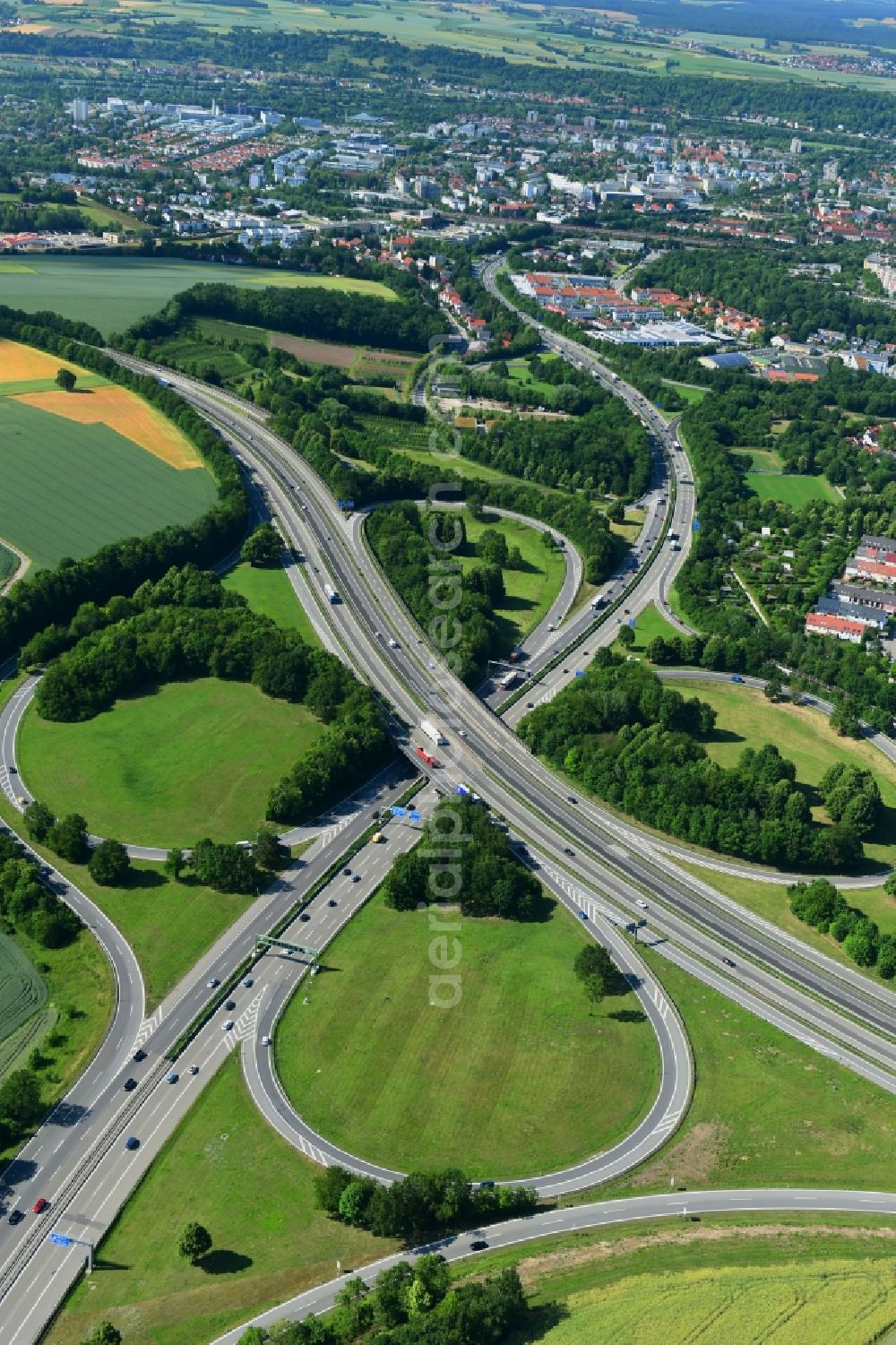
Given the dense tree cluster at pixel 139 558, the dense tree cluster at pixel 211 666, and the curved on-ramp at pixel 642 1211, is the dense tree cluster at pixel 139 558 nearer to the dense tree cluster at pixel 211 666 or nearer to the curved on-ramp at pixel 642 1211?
the dense tree cluster at pixel 211 666

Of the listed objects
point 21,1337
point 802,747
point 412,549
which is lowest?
point 21,1337

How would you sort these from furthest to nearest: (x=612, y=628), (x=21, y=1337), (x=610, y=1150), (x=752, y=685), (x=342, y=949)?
(x=612, y=628) < (x=752, y=685) < (x=342, y=949) < (x=610, y=1150) < (x=21, y=1337)

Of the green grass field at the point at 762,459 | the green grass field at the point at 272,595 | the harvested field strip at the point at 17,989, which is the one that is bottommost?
the harvested field strip at the point at 17,989

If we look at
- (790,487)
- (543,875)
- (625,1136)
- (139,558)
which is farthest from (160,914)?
(790,487)

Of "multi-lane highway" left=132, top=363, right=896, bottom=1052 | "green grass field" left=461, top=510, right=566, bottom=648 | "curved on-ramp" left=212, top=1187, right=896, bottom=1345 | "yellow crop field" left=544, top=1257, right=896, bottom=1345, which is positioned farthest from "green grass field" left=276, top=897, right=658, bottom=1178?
"green grass field" left=461, top=510, right=566, bottom=648

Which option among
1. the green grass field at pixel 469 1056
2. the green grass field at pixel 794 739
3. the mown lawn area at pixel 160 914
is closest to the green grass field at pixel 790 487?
the green grass field at pixel 794 739

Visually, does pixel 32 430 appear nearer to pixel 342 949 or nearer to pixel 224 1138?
pixel 342 949

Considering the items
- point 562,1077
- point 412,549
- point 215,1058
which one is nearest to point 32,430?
point 412,549

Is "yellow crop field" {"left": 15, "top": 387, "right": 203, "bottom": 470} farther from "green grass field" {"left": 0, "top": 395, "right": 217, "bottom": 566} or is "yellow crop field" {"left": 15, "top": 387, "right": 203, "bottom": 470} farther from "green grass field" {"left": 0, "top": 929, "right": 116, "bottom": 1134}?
"green grass field" {"left": 0, "top": 929, "right": 116, "bottom": 1134}
